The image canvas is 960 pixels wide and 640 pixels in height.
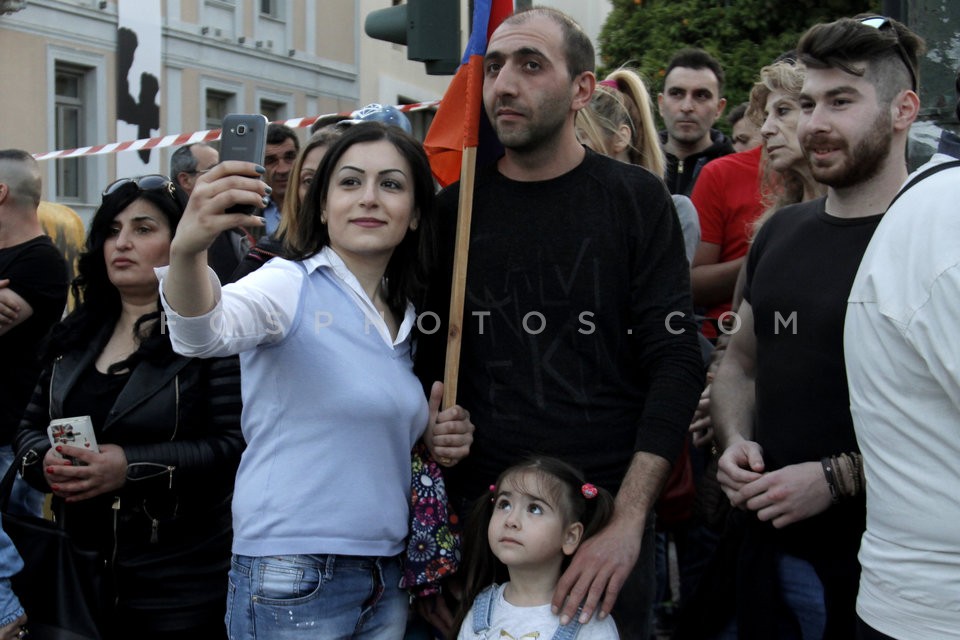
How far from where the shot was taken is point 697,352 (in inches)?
121

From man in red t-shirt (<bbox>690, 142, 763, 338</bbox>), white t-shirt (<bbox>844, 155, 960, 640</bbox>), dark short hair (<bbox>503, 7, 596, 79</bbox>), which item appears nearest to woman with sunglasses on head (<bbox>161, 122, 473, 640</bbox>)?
dark short hair (<bbox>503, 7, 596, 79</bbox>)

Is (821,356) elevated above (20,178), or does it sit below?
below

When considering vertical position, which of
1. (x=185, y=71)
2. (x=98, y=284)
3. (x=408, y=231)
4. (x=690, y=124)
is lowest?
(x=98, y=284)

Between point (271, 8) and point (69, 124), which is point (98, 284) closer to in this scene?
point (69, 124)

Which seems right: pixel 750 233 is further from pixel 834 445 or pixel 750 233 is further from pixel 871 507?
pixel 871 507

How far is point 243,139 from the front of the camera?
8.31ft

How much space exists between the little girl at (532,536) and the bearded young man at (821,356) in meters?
0.47

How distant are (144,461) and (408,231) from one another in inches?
44.0

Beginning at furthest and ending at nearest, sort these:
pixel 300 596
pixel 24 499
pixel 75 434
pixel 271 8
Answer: pixel 271 8 → pixel 24 499 → pixel 75 434 → pixel 300 596

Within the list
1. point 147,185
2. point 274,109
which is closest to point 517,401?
point 147,185

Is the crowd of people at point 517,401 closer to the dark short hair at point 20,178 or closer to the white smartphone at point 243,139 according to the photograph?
the white smartphone at point 243,139

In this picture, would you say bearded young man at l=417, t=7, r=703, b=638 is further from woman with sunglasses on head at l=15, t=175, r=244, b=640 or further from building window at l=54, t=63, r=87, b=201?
building window at l=54, t=63, r=87, b=201

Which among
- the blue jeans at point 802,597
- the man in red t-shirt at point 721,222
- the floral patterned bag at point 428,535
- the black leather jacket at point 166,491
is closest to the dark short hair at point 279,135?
the man in red t-shirt at point 721,222

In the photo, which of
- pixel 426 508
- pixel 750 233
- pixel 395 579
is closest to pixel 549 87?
pixel 426 508
